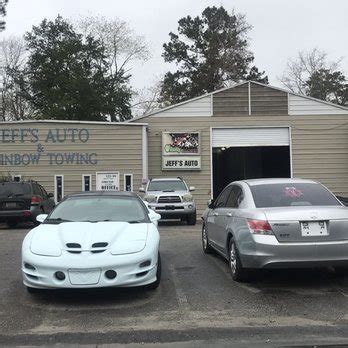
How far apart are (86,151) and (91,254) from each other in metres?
18.3

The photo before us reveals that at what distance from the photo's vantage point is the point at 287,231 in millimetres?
6961

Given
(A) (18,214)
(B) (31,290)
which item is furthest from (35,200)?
(B) (31,290)

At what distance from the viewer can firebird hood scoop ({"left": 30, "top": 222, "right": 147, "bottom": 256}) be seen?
6641 mm

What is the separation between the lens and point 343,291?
7.26 meters

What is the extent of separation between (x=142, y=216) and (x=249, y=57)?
50.0 metres

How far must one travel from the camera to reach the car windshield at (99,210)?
7926 millimetres

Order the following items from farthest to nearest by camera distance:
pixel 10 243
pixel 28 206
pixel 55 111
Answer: pixel 55 111 < pixel 28 206 < pixel 10 243

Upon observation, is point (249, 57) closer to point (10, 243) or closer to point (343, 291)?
point (10, 243)

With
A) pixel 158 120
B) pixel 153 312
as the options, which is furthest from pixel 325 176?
pixel 153 312

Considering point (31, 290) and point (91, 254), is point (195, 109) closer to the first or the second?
point (31, 290)

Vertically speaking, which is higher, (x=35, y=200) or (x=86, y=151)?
(x=86, y=151)

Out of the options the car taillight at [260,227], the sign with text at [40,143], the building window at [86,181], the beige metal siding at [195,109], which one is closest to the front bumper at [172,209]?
the building window at [86,181]

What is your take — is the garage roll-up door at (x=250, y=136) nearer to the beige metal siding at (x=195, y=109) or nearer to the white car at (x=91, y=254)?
the beige metal siding at (x=195, y=109)

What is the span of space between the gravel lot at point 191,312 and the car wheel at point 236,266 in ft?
0.42
